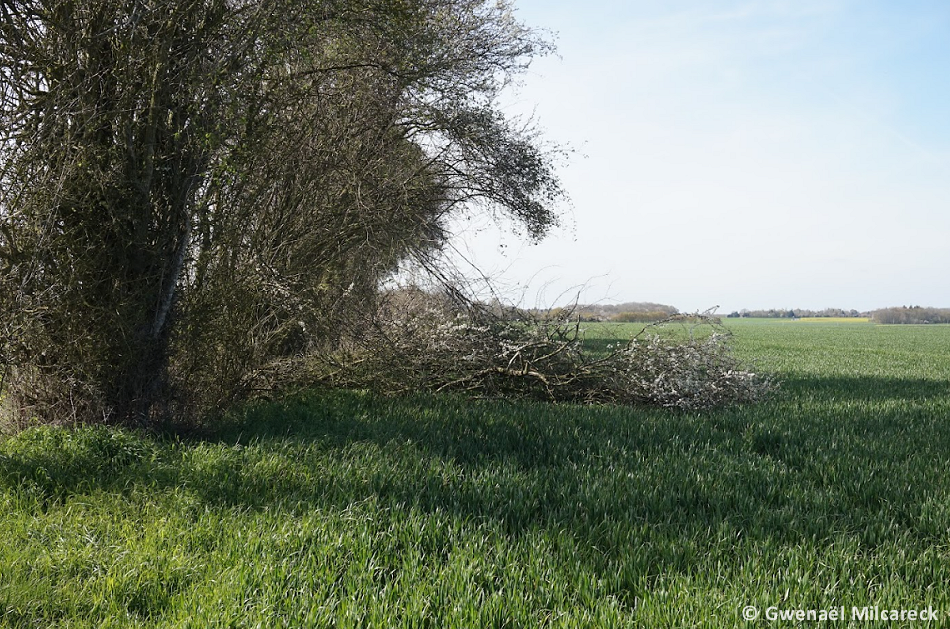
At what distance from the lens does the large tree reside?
236 inches

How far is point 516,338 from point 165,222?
194 inches

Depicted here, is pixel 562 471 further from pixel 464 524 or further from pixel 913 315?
pixel 913 315

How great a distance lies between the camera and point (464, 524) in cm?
406

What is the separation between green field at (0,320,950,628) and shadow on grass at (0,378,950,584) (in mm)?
24

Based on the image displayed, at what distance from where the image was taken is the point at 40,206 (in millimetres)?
5934

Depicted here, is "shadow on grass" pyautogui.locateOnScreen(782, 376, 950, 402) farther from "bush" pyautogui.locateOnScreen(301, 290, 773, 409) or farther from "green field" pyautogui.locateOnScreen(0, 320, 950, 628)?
"green field" pyautogui.locateOnScreen(0, 320, 950, 628)

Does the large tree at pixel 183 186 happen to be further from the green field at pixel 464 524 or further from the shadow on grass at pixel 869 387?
the shadow on grass at pixel 869 387

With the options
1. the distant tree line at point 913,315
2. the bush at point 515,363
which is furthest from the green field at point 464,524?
the distant tree line at point 913,315

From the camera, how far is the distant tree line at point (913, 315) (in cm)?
10112

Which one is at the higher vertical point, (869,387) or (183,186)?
(183,186)

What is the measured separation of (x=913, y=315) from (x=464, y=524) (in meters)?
123

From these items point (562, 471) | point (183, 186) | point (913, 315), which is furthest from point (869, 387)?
point (913, 315)

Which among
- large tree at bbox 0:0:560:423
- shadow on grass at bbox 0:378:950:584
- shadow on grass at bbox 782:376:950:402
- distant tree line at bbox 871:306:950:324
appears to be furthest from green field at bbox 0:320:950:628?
distant tree line at bbox 871:306:950:324

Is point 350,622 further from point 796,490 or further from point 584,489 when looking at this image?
point 796,490
